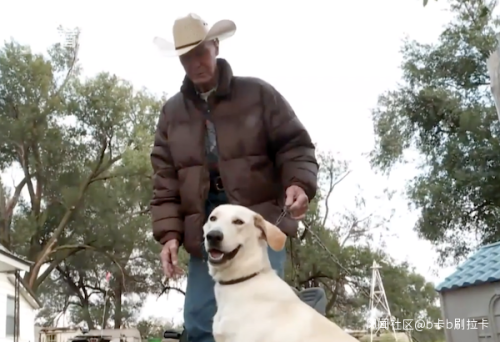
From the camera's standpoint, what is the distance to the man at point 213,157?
2.06 m

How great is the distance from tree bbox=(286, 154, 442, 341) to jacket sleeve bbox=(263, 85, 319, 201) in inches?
439

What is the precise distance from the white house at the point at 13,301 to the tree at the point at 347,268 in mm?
6298

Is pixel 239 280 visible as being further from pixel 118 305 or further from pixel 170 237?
pixel 118 305

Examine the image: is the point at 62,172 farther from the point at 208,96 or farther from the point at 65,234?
the point at 208,96

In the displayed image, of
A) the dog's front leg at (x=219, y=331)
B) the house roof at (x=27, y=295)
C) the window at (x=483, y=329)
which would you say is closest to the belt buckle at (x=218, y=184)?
the dog's front leg at (x=219, y=331)

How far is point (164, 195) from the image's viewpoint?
7.22 feet

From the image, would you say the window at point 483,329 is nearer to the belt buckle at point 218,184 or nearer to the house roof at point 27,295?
the belt buckle at point 218,184

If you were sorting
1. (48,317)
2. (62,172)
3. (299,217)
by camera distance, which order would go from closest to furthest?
(299,217)
(62,172)
(48,317)

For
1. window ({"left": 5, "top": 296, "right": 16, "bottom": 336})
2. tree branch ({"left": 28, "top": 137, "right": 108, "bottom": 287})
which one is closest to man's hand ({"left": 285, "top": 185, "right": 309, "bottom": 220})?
window ({"left": 5, "top": 296, "right": 16, "bottom": 336})

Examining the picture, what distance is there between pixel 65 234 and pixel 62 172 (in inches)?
74.5

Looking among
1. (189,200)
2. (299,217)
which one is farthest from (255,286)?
(189,200)

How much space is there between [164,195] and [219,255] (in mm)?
656

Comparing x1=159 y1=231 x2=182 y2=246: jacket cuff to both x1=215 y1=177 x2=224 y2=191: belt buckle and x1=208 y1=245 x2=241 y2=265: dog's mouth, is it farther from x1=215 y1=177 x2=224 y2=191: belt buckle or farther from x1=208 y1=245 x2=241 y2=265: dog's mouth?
x1=208 y1=245 x2=241 y2=265: dog's mouth

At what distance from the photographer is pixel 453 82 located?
11.2 meters
